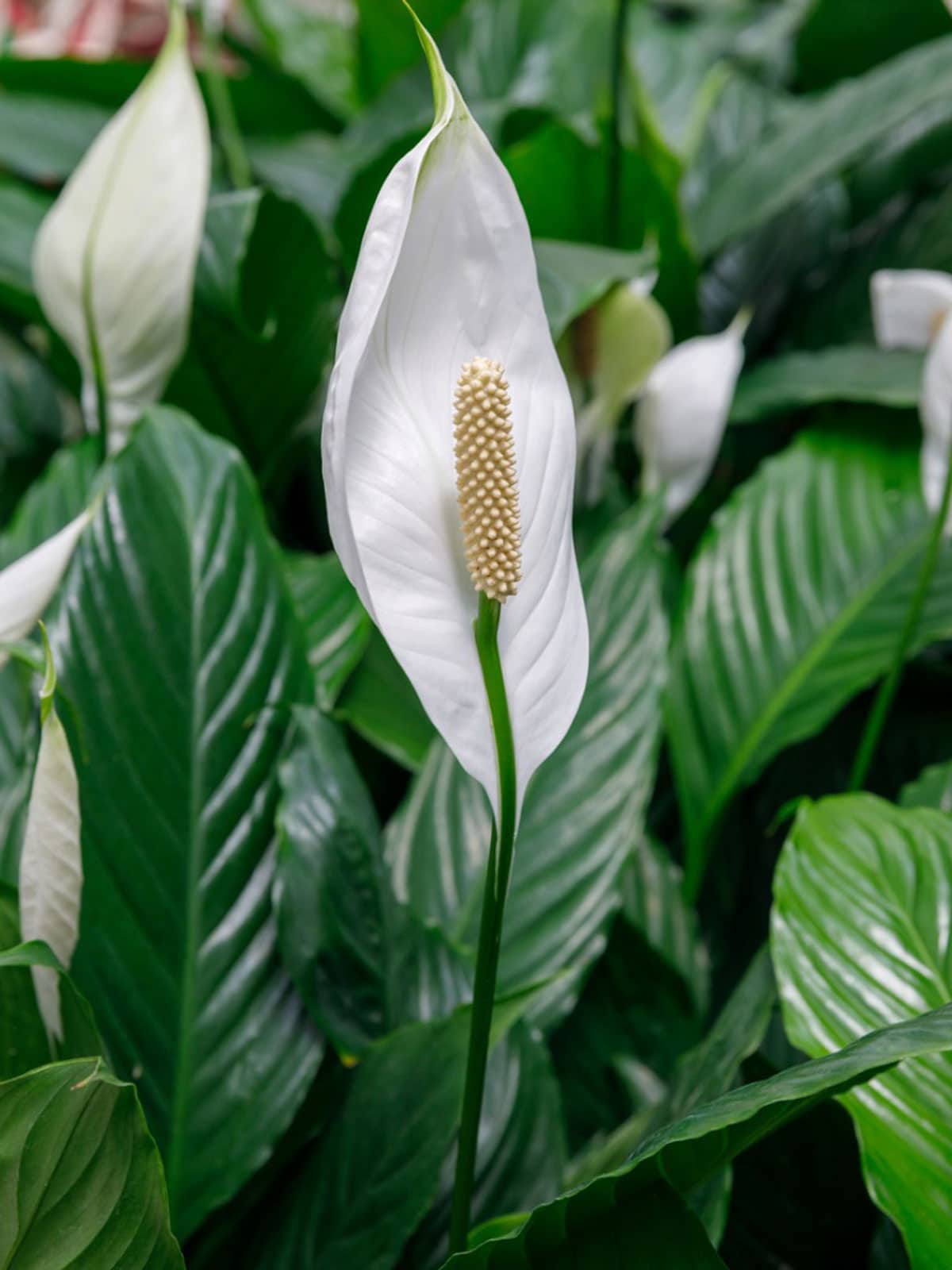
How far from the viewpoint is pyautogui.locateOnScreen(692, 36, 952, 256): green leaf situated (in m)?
0.76

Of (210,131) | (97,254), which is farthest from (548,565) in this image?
(210,131)

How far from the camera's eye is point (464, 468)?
0.91 ft

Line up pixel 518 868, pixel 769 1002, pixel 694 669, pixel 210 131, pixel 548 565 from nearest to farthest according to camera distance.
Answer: pixel 548 565, pixel 769 1002, pixel 518 868, pixel 694 669, pixel 210 131

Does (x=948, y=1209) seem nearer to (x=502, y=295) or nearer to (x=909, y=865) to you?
(x=909, y=865)

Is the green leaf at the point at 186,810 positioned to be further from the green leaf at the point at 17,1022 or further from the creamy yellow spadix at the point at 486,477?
the creamy yellow spadix at the point at 486,477

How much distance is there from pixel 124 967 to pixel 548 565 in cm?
24

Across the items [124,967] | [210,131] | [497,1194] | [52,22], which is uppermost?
[52,22]

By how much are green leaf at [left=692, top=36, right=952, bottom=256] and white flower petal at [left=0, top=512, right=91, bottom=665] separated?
1.76 feet

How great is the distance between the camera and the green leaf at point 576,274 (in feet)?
1.97

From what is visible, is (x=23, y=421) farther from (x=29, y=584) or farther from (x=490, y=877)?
(x=490, y=877)

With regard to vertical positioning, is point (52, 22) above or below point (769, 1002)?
above

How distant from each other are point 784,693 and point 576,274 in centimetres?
24

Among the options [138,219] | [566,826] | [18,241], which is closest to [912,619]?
[566,826]

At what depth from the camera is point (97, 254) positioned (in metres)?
0.57
